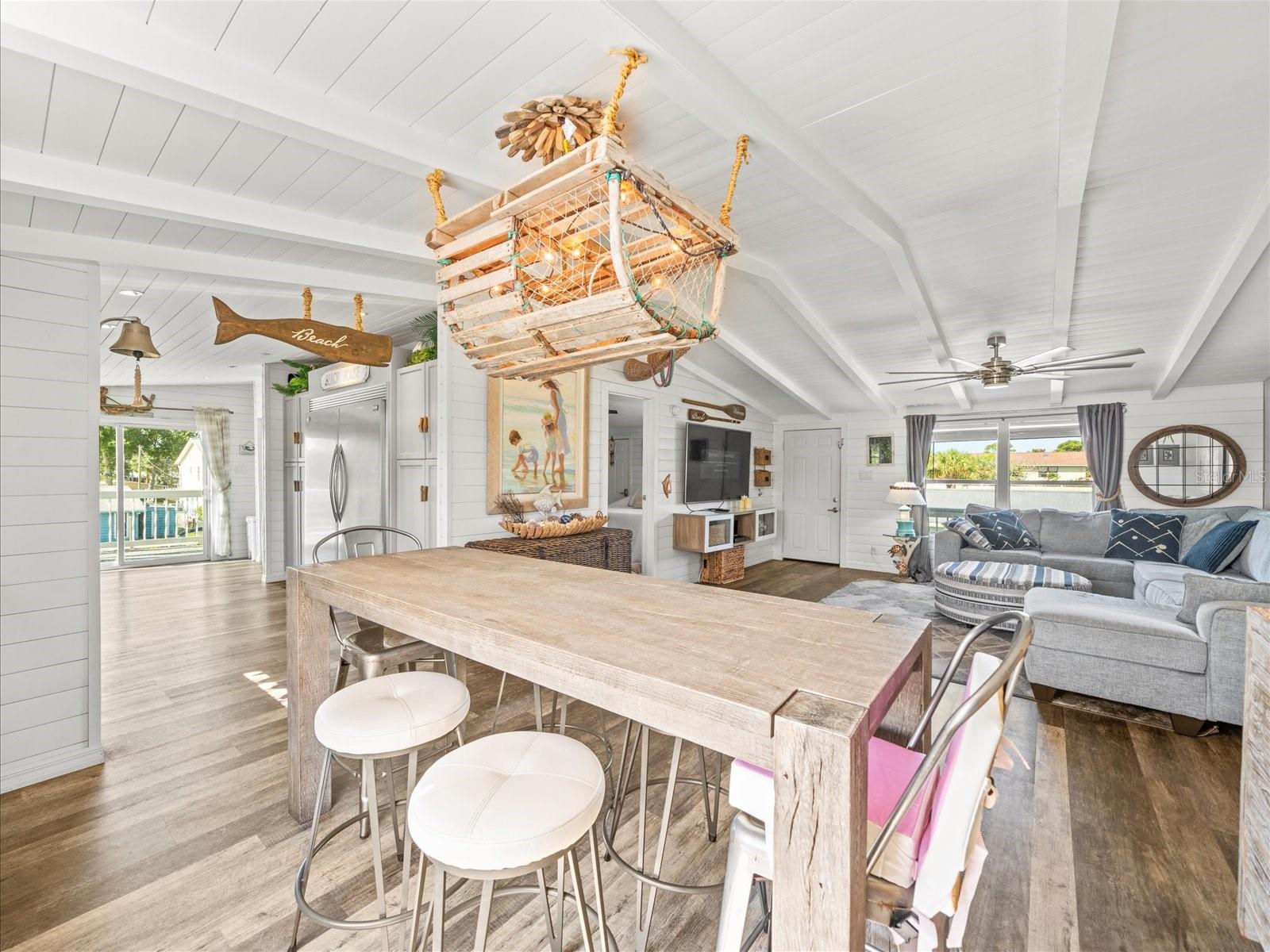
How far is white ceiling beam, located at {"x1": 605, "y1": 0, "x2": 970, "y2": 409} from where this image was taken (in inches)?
61.8

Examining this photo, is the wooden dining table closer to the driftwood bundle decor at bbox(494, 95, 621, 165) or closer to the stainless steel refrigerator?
the driftwood bundle decor at bbox(494, 95, 621, 165)

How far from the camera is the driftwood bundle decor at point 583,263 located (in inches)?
58.2

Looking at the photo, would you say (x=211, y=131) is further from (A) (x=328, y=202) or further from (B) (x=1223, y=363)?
(B) (x=1223, y=363)

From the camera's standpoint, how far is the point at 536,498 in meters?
3.95

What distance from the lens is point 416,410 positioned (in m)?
3.91

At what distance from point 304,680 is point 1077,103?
138 inches

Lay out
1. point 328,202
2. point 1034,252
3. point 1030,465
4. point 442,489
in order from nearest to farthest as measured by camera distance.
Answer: point 328,202, point 1034,252, point 442,489, point 1030,465

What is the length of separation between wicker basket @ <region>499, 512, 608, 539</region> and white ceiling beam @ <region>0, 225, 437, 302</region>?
158 centimetres

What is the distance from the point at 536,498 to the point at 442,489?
0.71 metres

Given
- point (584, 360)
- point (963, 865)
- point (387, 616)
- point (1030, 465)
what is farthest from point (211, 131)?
point (1030, 465)

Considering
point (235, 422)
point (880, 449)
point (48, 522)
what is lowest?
point (48, 522)

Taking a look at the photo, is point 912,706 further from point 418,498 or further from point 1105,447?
point 1105,447

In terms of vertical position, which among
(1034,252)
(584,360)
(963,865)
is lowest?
(963,865)

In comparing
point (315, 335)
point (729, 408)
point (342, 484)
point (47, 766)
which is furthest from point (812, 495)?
point (47, 766)
